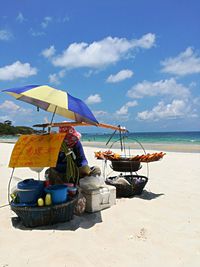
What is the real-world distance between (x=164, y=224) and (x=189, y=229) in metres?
0.38

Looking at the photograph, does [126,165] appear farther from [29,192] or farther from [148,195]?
[29,192]

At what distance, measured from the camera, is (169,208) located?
524 cm

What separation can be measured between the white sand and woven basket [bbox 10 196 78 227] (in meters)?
0.10

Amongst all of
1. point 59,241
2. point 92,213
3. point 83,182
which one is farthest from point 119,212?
point 59,241

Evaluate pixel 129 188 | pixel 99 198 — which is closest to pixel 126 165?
pixel 129 188

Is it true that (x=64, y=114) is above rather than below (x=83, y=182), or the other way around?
above

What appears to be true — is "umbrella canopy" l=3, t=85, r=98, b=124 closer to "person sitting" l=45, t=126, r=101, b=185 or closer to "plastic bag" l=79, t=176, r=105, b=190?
"person sitting" l=45, t=126, r=101, b=185

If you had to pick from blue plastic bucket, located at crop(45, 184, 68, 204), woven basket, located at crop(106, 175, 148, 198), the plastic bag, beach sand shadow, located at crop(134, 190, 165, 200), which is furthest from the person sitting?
beach sand shadow, located at crop(134, 190, 165, 200)

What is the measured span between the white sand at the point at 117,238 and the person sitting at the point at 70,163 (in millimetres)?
740

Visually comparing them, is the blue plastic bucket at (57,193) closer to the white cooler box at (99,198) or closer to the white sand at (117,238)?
the white sand at (117,238)

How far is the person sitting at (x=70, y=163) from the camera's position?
4.92m

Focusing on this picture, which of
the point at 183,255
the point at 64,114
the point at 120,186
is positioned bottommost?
the point at 183,255

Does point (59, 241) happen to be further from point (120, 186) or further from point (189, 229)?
point (120, 186)

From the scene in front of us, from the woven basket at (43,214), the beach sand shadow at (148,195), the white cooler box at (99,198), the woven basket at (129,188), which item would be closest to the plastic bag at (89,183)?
the white cooler box at (99,198)
